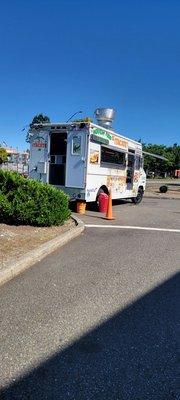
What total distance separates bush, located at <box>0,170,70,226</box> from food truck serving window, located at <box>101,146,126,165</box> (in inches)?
189

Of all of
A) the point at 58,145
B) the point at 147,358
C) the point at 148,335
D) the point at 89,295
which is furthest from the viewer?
the point at 58,145

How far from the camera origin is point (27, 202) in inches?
373

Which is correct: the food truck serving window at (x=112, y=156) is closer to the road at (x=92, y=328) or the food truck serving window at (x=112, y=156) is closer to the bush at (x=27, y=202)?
the bush at (x=27, y=202)

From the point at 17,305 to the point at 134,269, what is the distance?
2.39m

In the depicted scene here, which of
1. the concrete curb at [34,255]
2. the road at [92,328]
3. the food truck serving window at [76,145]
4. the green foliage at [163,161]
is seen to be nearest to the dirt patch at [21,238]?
the concrete curb at [34,255]

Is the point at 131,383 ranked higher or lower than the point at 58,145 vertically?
lower

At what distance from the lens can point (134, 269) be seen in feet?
22.6

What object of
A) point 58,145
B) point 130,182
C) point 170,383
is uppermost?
point 58,145

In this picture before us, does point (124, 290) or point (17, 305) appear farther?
point (124, 290)

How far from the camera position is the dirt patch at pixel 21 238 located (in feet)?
22.7

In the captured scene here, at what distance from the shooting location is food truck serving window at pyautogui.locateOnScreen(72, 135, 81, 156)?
13.4 m


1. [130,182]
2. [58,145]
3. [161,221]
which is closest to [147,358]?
[161,221]

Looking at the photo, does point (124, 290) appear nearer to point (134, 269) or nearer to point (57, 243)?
point (134, 269)

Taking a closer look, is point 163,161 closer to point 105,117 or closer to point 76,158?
point 105,117
